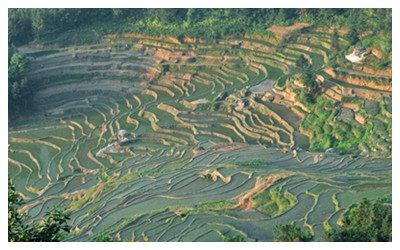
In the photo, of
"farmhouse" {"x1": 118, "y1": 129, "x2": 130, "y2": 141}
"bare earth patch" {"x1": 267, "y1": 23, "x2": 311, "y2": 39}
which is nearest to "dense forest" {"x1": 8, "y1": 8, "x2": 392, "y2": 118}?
"bare earth patch" {"x1": 267, "y1": 23, "x2": 311, "y2": 39}

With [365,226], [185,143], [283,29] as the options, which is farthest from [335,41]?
[365,226]

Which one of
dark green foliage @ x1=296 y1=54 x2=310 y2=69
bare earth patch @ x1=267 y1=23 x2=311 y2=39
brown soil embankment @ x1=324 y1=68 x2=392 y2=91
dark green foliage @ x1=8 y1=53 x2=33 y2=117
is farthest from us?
bare earth patch @ x1=267 y1=23 x2=311 y2=39

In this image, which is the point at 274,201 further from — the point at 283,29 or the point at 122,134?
the point at 283,29

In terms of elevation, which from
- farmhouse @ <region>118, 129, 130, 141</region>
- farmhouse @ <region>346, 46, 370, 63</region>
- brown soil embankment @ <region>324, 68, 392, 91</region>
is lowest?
farmhouse @ <region>118, 129, 130, 141</region>

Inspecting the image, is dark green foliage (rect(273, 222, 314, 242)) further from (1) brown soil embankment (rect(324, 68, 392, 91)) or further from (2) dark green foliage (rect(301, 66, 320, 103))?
(2) dark green foliage (rect(301, 66, 320, 103))

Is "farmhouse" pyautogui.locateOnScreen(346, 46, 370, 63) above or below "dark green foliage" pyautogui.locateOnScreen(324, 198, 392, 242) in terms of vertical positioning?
above

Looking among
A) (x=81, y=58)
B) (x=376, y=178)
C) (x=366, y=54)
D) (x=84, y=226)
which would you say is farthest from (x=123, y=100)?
(x=376, y=178)

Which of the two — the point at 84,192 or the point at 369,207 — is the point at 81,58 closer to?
the point at 84,192
